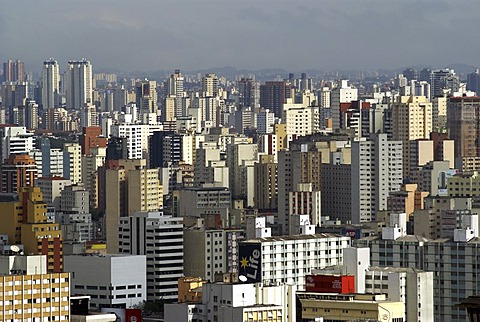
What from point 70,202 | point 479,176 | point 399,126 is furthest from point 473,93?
point 479,176

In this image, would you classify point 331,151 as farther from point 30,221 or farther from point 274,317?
point 274,317

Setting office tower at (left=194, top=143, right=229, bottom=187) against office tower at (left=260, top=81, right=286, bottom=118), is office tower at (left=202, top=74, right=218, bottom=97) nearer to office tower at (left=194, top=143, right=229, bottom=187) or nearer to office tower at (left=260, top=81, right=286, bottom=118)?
office tower at (left=260, top=81, right=286, bottom=118)

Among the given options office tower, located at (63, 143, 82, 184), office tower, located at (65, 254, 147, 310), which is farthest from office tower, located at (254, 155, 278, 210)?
office tower, located at (65, 254, 147, 310)

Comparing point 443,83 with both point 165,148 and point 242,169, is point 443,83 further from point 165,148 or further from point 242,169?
point 242,169

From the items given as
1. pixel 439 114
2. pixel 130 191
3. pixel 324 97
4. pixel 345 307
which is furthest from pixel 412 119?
pixel 345 307

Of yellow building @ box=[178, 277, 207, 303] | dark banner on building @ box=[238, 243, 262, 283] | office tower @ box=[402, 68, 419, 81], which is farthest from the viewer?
office tower @ box=[402, 68, 419, 81]

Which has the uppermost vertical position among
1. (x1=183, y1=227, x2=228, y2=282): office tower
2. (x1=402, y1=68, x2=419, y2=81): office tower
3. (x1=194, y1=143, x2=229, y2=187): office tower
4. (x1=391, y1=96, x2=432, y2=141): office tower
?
(x1=402, y1=68, x2=419, y2=81): office tower
